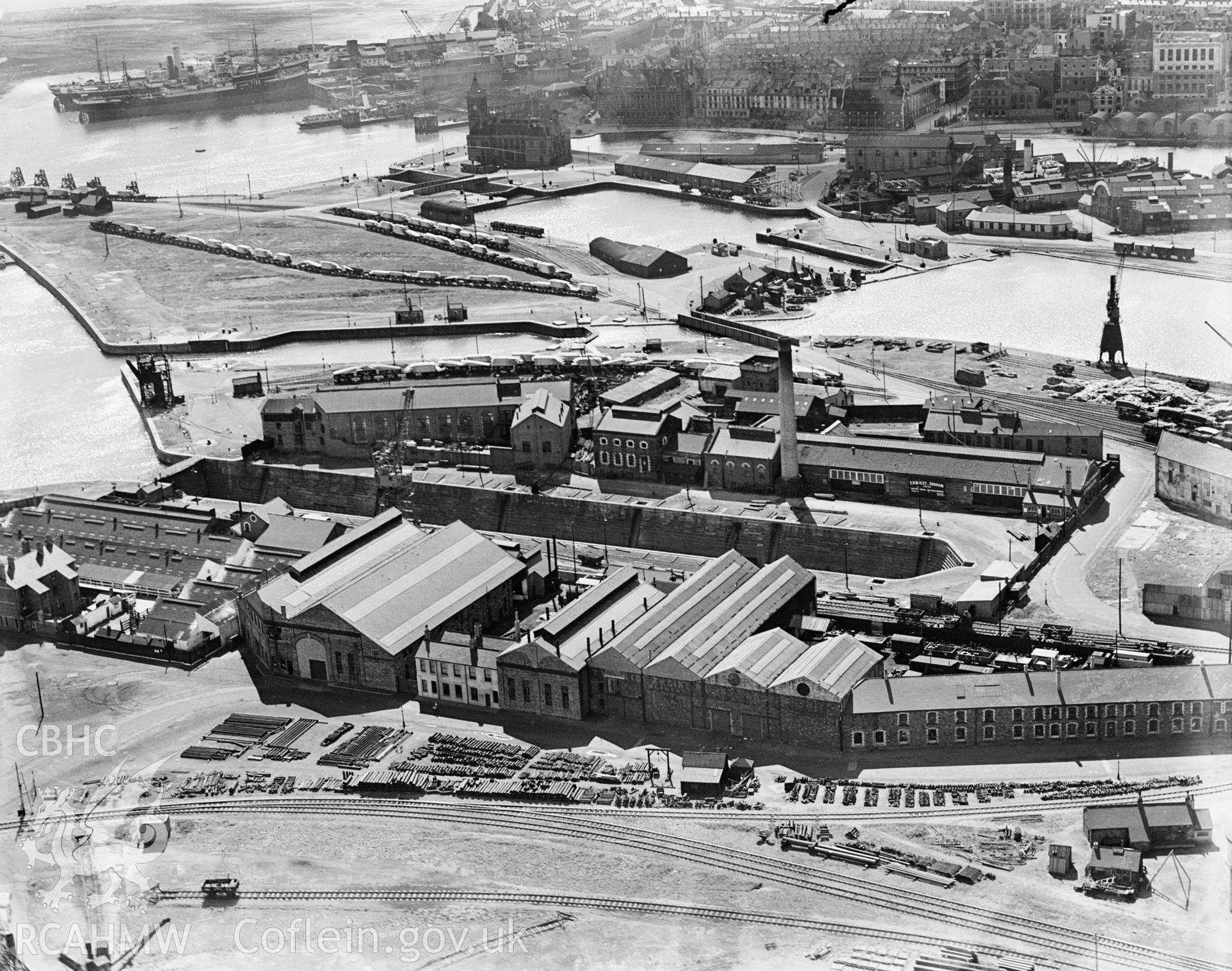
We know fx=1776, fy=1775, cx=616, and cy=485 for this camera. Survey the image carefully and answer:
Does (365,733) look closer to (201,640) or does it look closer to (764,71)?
(201,640)

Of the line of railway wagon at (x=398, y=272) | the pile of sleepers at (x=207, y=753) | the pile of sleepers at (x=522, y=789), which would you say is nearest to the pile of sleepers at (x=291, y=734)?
the pile of sleepers at (x=207, y=753)

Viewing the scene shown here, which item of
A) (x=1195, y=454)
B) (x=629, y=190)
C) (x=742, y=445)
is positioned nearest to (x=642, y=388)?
(x=742, y=445)

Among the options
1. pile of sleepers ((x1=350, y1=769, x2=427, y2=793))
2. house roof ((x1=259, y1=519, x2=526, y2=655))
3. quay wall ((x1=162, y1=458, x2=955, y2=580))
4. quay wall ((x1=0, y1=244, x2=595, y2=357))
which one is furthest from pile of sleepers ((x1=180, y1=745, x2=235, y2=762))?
quay wall ((x1=0, y1=244, x2=595, y2=357))

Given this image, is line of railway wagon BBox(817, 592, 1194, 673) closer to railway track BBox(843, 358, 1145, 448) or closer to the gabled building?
railway track BBox(843, 358, 1145, 448)

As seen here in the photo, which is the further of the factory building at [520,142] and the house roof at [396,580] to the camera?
the factory building at [520,142]

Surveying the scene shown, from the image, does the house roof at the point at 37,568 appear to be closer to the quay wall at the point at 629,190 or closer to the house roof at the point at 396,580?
the house roof at the point at 396,580

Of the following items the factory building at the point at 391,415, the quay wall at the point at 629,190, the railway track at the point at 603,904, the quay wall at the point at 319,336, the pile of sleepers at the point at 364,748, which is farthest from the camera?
the quay wall at the point at 629,190

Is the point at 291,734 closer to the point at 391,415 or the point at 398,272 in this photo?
the point at 391,415
